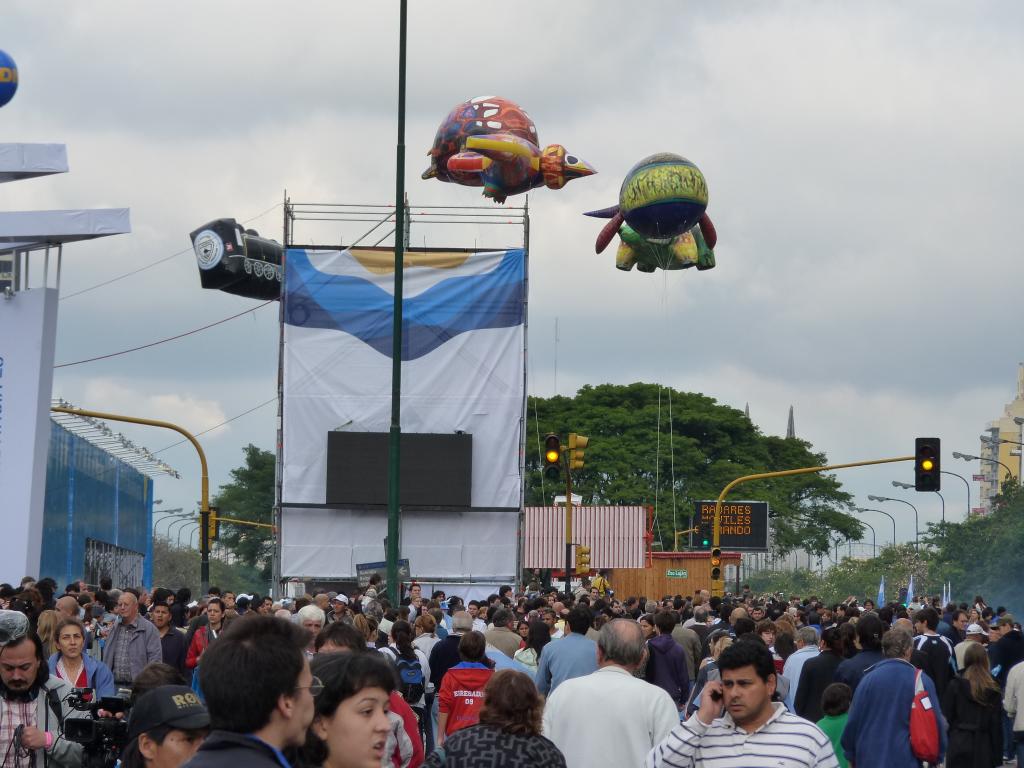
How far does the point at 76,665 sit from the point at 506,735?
3826 mm

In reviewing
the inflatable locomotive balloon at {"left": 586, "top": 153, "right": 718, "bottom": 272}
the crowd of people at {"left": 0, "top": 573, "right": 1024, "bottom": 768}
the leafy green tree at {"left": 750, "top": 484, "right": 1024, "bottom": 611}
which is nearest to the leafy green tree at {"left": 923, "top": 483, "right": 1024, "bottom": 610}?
the leafy green tree at {"left": 750, "top": 484, "right": 1024, "bottom": 611}

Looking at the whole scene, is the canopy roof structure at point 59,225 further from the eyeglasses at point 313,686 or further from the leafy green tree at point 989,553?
the leafy green tree at point 989,553

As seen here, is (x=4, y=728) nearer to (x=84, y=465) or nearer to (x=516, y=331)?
(x=516, y=331)

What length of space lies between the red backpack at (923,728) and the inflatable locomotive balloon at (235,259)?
3378cm

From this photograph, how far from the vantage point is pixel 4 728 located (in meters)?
7.32

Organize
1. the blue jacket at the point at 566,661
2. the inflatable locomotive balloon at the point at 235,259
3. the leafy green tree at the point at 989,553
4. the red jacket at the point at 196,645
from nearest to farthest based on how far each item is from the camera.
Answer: the blue jacket at the point at 566,661 < the red jacket at the point at 196,645 < the inflatable locomotive balloon at the point at 235,259 < the leafy green tree at the point at 989,553

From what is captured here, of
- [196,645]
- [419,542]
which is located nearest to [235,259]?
[419,542]

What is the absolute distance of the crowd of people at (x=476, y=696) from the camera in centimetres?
405

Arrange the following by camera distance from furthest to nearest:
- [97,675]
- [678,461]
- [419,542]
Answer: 1. [678,461]
2. [419,542]
3. [97,675]

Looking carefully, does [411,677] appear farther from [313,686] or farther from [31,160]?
[31,160]

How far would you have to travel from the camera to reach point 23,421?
2634 cm

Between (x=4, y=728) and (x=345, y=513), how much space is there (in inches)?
1211

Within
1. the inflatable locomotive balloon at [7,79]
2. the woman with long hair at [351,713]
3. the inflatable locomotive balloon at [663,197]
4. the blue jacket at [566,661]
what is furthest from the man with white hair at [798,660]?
the inflatable locomotive balloon at [7,79]

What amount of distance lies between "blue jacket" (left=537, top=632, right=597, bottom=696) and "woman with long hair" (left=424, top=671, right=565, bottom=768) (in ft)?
15.2
